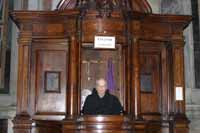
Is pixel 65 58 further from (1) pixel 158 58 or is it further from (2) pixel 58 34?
(1) pixel 158 58

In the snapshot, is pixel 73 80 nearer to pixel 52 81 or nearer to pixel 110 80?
pixel 52 81

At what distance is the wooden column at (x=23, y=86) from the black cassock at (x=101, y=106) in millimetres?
851

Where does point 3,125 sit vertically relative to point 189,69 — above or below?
below

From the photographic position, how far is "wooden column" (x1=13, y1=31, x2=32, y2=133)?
6.04 meters

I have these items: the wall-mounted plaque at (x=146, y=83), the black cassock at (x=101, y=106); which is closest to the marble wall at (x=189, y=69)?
the wall-mounted plaque at (x=146, y=83)

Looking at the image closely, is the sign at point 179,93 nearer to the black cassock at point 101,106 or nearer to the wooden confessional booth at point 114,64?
the wooden confessional booth at point 114,64

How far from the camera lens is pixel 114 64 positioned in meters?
6.80

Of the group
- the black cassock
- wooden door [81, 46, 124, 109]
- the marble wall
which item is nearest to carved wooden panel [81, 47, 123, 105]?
wooden door [81, 46, 124, 109]

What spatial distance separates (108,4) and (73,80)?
1185mm

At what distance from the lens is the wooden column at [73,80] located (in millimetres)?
5957

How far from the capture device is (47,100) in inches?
254

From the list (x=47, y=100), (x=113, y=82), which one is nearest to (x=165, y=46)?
(x=113, y=82)

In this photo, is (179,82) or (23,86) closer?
(23,86)

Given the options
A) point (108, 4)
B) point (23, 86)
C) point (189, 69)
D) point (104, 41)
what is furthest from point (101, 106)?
point (189, 69)
